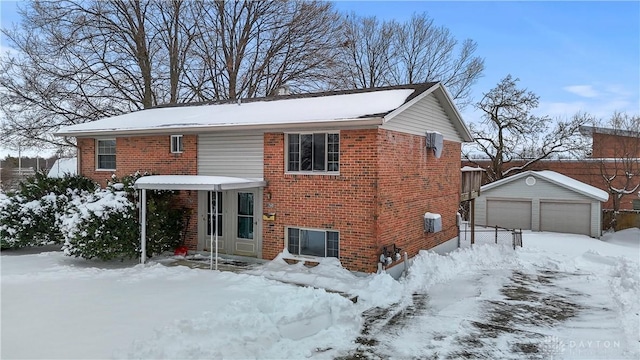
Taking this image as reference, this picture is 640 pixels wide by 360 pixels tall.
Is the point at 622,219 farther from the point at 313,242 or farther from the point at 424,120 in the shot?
the point at 313,242

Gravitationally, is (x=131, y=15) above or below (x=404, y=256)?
above

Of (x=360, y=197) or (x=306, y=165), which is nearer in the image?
(x=360, y=197)

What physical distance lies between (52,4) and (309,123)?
1824 centimetres

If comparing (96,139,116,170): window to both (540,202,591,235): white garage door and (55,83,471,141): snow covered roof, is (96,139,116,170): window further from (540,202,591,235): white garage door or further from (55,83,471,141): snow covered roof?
(540,202,591,235): white garage door

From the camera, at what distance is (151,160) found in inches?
506


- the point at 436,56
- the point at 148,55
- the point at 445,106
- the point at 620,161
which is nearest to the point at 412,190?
the point at 445,106

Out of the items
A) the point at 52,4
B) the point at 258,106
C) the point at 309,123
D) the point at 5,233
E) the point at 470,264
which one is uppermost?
the point at 52,4

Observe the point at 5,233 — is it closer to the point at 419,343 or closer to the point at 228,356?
the point at 228,356

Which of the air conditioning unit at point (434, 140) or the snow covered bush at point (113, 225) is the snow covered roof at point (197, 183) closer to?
the snow covered bush at point (113, 225)

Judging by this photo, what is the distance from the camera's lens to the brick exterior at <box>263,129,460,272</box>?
9.72m

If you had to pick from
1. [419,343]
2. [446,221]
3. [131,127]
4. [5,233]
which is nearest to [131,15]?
[131,127]

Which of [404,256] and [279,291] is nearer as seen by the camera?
[279,291]

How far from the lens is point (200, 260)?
11273mm

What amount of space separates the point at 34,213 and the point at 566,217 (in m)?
24.7
